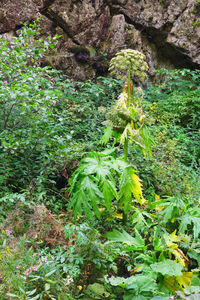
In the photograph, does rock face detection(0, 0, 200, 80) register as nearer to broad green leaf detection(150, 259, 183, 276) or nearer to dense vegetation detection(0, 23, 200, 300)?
dense vegetation detection(0, 23, 200, 300)

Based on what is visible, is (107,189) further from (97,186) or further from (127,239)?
(127,239)

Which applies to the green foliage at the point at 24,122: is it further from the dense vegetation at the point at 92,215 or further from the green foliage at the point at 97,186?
the green foliage at the point at 97,186

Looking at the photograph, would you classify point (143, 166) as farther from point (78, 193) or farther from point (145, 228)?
point (78, 193)

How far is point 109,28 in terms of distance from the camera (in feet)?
22.2

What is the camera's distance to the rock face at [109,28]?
19.8ft

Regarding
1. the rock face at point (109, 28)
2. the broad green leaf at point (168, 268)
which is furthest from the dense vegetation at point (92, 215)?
the rock face at point (109, 28)

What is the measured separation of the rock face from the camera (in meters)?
6.04

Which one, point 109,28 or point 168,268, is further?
point 109,28

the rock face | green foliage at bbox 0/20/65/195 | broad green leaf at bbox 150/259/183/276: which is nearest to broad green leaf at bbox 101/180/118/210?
broad green leaf at bbox 150/259/183/276

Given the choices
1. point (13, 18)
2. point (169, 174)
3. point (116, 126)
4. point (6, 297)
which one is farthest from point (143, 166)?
point (13, 18)

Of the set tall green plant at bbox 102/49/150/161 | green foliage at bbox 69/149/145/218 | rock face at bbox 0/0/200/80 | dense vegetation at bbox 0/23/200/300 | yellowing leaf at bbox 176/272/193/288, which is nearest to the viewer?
dense vegetation at bbox 0/23/200/300

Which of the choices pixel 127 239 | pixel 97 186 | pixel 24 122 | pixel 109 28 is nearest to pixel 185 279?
pixel 127 239

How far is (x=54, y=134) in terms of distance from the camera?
296 centimetres

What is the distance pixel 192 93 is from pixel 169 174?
375 centimetres
